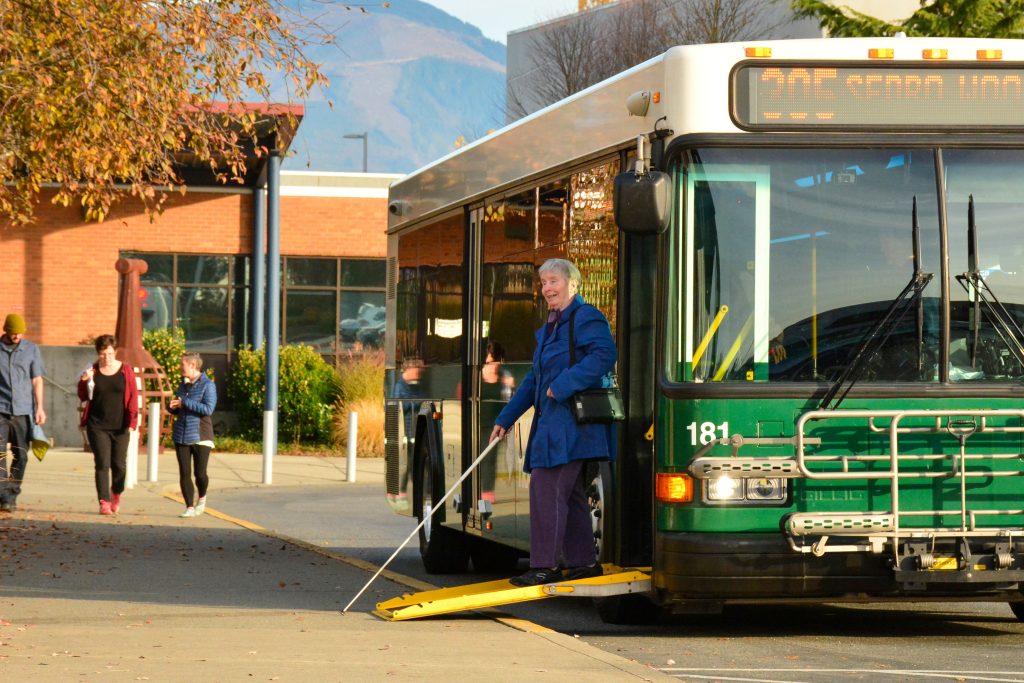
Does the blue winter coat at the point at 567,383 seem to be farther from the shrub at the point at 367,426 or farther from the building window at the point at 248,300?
the building window at the point at 248,300

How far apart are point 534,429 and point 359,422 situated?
19.2 m

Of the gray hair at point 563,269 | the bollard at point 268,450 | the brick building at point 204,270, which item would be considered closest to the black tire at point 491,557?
the gray hair at point 563,269

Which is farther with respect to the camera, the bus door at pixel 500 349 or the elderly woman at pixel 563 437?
the bus door at pixel 500 349

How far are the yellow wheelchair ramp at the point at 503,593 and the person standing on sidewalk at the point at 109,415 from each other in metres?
7.84

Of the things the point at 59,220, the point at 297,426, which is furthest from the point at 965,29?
the point at 59,220

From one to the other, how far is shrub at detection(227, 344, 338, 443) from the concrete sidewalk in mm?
13035

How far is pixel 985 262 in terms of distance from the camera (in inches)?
325

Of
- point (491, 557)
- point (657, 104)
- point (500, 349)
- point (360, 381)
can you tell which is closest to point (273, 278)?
point (360, 381)

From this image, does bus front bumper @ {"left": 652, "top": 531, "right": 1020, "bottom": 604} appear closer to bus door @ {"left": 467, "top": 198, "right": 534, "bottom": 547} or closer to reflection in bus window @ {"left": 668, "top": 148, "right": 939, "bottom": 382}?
reflection in bus window @ {"left": 668, "top": 148, "right": 939, "bottom": 382}

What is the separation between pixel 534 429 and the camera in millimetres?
9391

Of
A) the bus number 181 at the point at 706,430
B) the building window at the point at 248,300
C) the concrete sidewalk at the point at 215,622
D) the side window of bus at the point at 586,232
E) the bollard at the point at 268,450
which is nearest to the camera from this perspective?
the concrete sidewalk at the point at 215,622

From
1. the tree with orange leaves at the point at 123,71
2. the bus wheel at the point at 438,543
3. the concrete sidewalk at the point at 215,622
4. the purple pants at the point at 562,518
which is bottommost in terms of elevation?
the concrete sidewalk at the point at 215,622

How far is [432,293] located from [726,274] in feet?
15.3

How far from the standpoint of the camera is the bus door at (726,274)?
8211 mm
